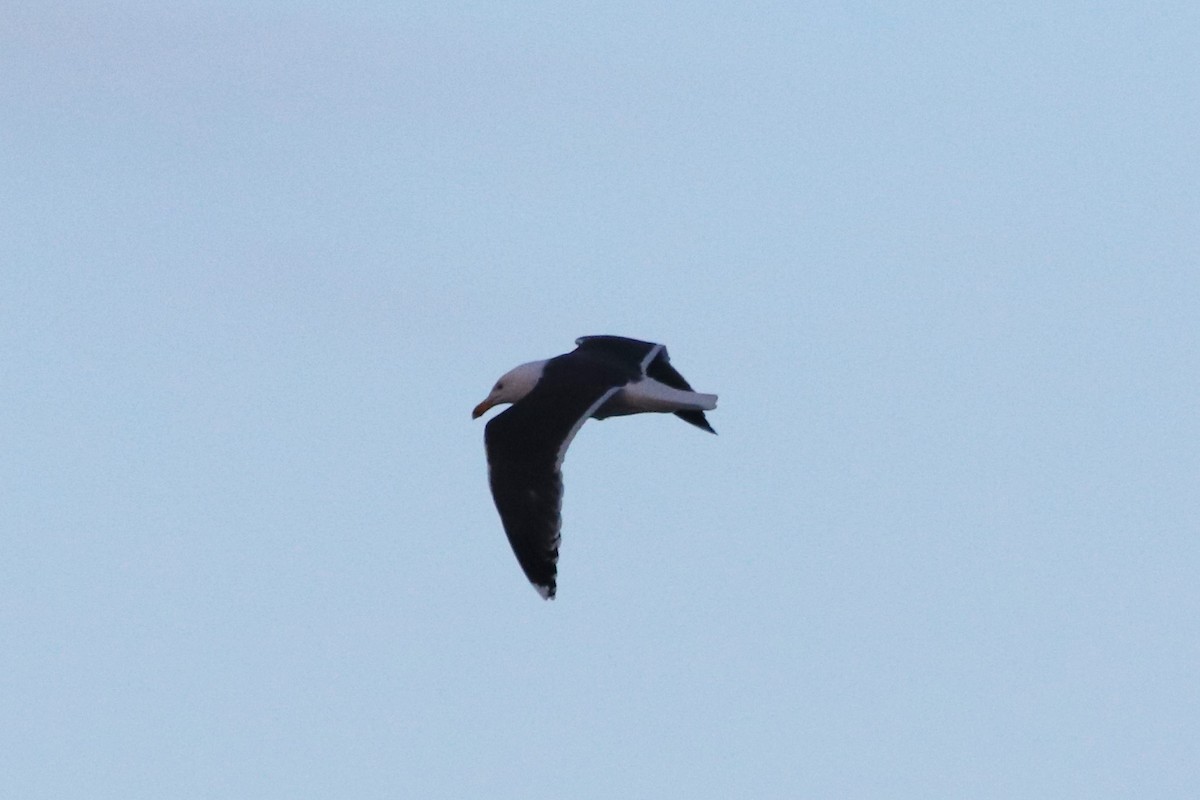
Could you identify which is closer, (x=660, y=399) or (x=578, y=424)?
(x=578, y=424)

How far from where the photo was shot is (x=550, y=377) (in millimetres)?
34438

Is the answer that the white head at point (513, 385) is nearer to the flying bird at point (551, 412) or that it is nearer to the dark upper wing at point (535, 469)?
the flying bird at point (551, 412)

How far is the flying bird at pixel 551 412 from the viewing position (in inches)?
1244

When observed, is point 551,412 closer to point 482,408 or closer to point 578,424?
point 578,424

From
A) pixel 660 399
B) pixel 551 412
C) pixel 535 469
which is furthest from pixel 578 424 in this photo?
pixel 660 399

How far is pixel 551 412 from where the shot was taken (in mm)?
32812

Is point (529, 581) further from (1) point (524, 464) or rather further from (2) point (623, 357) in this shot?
(2) point (623, 357)

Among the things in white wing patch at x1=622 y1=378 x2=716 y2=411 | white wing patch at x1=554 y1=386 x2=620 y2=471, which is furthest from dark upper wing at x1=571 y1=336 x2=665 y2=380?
white wing patch at x1=554 y1=386 x2=620 y2=471

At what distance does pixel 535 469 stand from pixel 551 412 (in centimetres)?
112

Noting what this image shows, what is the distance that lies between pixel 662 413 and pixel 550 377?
1.43 meters

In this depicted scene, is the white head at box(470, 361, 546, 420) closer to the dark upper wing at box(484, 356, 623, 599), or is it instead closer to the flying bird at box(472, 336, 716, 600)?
the flying bird at box(472, 336, 716, 600)

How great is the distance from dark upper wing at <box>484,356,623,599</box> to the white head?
121cm

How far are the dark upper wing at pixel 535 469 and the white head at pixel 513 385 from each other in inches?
47.5

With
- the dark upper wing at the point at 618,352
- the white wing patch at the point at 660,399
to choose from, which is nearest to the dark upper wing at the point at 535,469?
the white wing patch at the point at 660,399
